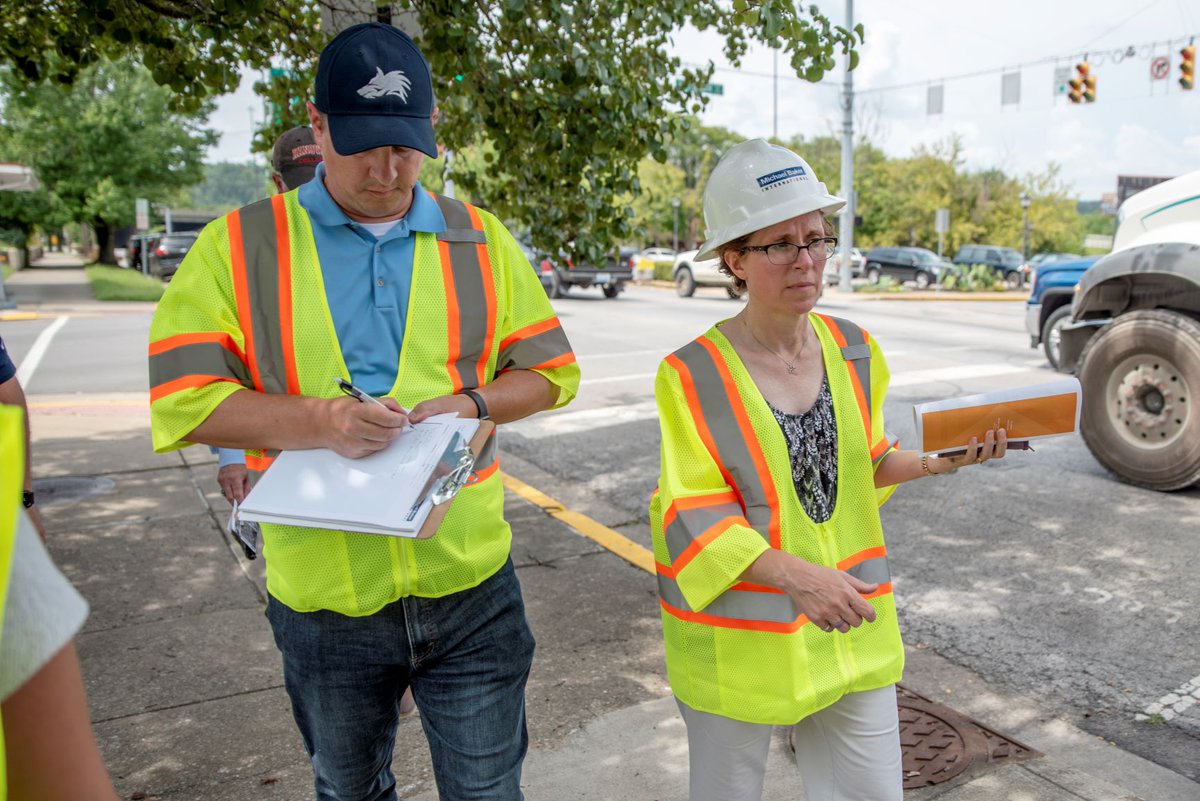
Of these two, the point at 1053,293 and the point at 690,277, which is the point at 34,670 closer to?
the point at 1053,293

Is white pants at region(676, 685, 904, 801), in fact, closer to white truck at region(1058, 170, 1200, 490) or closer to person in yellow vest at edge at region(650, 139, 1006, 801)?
person in yellow vest at edge at region(650, 139, 1006, 801)

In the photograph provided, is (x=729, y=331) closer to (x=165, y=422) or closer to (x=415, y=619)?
(x=415, y=619)

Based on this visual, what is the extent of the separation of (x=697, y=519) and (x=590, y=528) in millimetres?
3968

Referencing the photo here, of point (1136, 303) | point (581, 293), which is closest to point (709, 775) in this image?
point (1136, 303)

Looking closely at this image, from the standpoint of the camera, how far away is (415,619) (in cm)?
216

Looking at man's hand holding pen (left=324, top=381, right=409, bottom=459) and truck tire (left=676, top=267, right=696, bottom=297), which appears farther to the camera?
truck tire (left=676, top=267, right=696, bottom=297)

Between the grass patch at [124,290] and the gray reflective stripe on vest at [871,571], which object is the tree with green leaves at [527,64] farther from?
the grass patch at [124,290]

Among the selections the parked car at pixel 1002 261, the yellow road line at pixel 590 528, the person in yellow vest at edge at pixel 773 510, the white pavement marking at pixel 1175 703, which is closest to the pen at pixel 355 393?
the person in yellow vest at edge at pixel 773 510

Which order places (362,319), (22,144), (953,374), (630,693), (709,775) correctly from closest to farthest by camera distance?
(362,319)
(709,775)
(630,693)
(953,374)
(22,144)

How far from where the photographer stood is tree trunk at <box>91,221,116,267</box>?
4728 cm

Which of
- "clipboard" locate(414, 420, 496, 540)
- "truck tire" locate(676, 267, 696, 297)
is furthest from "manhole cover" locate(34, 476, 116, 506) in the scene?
"truck tire" locate(676, 267, 696, 297)

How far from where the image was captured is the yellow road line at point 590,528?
5.54 m

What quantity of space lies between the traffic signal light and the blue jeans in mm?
26489

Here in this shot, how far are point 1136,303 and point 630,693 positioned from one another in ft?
14.9
